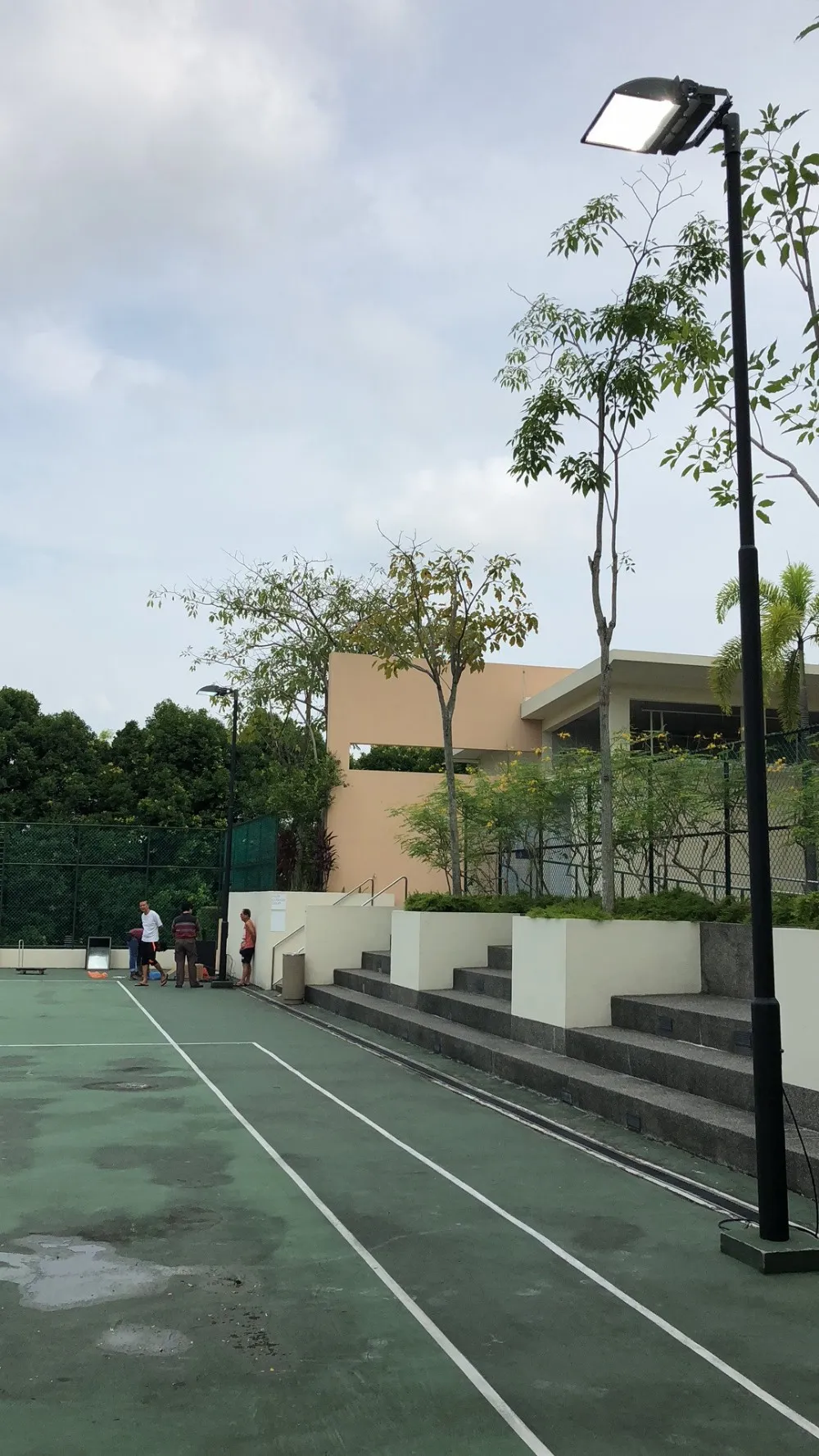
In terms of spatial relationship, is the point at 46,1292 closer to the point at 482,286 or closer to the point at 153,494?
the point at 482,286

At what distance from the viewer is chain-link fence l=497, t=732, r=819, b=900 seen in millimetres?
11531

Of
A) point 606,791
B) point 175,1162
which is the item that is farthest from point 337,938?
point 175,1162

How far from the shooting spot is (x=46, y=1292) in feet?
18.6

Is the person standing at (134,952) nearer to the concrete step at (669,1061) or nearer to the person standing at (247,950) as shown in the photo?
the person standing at (247,950)

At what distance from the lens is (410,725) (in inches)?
1035

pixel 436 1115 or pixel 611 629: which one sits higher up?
pixel 611 629

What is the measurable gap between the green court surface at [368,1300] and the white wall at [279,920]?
528 inches

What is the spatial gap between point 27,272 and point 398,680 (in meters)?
12.9

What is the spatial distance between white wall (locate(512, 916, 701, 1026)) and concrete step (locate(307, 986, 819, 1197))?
60 centimetres

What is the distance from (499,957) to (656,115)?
12384mm

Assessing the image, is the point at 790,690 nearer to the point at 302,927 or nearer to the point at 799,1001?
the point at 302,927

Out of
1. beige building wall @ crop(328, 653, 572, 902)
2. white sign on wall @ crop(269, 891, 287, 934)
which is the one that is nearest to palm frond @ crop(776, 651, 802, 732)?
beige building wall @ crop(328, 653, 572, 902)

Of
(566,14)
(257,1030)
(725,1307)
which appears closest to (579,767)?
(257,1030)

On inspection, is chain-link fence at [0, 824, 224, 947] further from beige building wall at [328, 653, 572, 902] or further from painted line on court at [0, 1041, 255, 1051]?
painted line on court at [0, 1041, 255, 1051]
